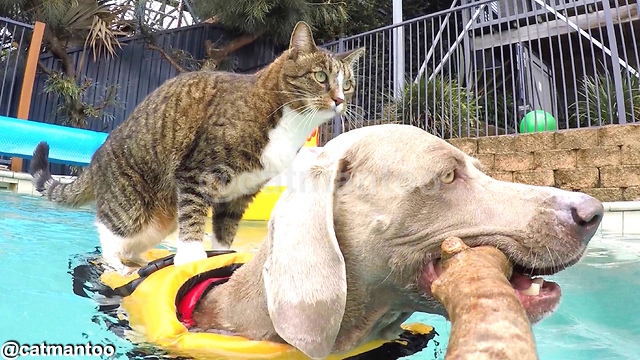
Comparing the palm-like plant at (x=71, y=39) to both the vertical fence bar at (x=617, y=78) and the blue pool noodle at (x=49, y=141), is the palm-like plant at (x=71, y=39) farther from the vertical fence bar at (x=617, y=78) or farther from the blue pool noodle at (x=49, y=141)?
the vertical fence bar at (x=617, y=78)

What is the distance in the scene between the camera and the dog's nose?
123 cm

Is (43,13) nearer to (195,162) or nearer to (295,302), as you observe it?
(195,162)

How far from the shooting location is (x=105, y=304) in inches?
86.9

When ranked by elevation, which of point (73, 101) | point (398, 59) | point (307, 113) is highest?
point (398, 59)

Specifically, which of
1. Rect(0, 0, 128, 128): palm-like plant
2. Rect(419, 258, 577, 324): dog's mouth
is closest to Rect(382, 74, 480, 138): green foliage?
Rect(0, 0, 128, 128): palm-like plant

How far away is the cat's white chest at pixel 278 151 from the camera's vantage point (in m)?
2.64

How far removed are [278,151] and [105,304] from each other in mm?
994

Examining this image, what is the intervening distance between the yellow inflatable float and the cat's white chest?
1.87 feet

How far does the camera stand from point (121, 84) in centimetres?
945

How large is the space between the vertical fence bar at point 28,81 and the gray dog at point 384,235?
6.04 metres

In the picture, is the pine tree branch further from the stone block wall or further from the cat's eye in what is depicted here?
the cat's eye

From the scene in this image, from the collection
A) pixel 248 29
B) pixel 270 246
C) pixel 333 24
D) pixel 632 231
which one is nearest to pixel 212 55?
pixel 248 29

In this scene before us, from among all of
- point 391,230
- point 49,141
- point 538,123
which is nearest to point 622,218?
point 538,123

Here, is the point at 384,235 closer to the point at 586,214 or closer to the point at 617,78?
the point at 586,214
